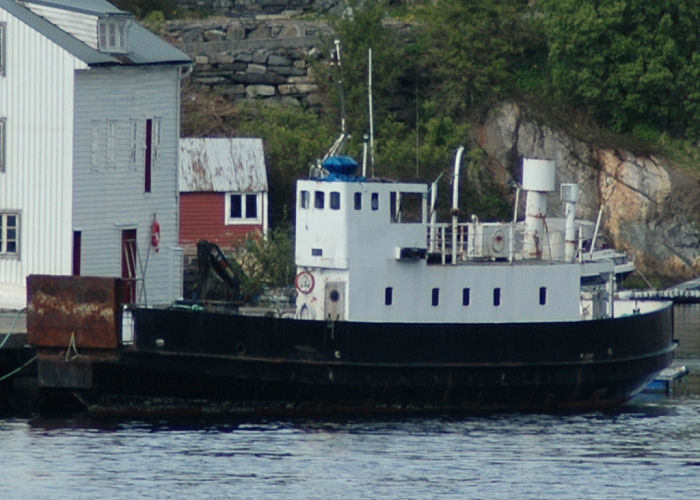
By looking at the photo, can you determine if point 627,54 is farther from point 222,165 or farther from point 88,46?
point 88,46

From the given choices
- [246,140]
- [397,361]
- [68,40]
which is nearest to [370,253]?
[397,361]

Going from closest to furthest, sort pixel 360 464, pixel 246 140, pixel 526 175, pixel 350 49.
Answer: pixel 360 464, pixel 526 175, pixel 246 140, pixel 350 49

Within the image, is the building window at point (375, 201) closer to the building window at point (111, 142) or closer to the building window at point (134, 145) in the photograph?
the building window at point (111, 142)

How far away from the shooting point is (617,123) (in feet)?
200

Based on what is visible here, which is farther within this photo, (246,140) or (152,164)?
(246,140)

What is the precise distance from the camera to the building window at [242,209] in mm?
54969

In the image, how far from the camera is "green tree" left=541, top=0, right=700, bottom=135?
2343 inches

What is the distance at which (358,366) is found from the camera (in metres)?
38.7

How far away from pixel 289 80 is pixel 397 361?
2393cm

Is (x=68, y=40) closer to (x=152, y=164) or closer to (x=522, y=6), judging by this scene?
(x=152, y=164)

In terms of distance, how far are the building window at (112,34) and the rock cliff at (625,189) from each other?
18.3m

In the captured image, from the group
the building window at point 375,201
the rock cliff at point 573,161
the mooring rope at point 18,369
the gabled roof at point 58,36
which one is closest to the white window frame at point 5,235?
the gabled roof at point 58,36

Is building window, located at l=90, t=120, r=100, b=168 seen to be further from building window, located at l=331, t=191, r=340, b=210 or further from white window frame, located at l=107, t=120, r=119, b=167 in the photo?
building window, located at l=331, t=191, r=340, b=210

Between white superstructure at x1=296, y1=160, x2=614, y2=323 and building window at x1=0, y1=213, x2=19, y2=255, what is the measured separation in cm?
634
